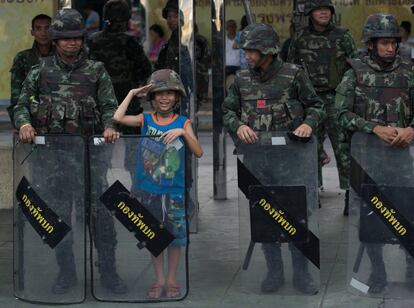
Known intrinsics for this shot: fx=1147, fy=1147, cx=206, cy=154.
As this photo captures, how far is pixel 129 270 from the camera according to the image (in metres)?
7.11

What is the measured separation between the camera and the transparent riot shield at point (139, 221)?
691 centimetres

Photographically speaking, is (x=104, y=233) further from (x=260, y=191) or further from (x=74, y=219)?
(x=260, y=191)

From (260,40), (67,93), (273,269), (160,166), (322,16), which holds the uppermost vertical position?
(322,16)

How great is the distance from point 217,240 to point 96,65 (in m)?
2.19

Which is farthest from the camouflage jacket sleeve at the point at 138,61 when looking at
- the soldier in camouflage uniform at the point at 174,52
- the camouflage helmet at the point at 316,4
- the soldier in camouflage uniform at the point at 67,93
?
the soldier in camouflage uniform at the point at 67,93

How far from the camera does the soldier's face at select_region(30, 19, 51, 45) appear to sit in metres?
9.11

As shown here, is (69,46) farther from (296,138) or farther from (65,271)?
(296,138)

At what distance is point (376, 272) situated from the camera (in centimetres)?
714

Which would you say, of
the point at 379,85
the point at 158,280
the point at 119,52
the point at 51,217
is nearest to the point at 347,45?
the point at 119,52

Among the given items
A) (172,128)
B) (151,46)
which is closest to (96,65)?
(172,128)

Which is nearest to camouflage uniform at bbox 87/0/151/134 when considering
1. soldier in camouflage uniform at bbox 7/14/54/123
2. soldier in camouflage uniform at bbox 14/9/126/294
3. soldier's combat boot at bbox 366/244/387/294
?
soldier in camouflage uniform at bbox 7/14/54/123

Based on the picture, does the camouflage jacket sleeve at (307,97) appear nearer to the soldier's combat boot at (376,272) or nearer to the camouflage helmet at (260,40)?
the camouflage helmet at (260,40)

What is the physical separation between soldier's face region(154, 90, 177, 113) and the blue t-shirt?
0.26m

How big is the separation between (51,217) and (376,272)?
2050 millimetres
